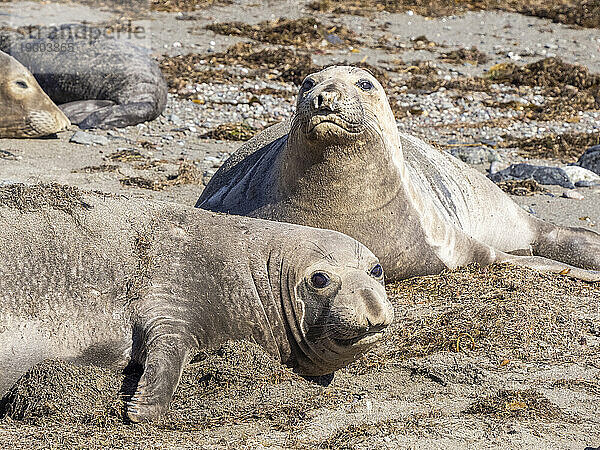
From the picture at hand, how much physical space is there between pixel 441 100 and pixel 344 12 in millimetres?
6141

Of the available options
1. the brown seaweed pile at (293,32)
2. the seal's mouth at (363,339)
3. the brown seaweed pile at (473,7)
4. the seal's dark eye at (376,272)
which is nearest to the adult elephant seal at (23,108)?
the brown seaweed pile at (293,32)

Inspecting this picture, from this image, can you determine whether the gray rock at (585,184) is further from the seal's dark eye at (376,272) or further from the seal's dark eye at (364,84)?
the seal's dark eye at (376,272)

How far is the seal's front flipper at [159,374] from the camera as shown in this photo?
3.10 m

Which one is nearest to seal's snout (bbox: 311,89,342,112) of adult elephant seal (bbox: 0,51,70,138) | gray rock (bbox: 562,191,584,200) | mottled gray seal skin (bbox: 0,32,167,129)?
gray rock (bbox: 562,191,584,200)

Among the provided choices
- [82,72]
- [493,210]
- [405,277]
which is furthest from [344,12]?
[405,277]

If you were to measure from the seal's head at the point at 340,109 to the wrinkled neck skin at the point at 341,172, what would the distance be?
0.08ft

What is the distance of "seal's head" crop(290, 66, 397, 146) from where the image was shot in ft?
14.9

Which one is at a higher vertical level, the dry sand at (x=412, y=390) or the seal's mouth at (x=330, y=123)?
the seal's mouth at (x=330, y=123)

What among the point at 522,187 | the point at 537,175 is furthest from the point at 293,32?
the point at 522,187

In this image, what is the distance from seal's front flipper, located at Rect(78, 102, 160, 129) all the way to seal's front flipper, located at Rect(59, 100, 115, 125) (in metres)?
0.21

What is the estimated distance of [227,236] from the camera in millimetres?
3801

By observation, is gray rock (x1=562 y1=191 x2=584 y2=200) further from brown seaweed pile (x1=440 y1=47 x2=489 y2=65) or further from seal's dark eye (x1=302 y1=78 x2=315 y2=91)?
brown seaweed pile (x1=440 y1=47 x2=489 y2=65)

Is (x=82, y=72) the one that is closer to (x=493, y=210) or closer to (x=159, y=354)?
(x=493, y=210)

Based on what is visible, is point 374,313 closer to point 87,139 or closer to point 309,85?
point 309,85
